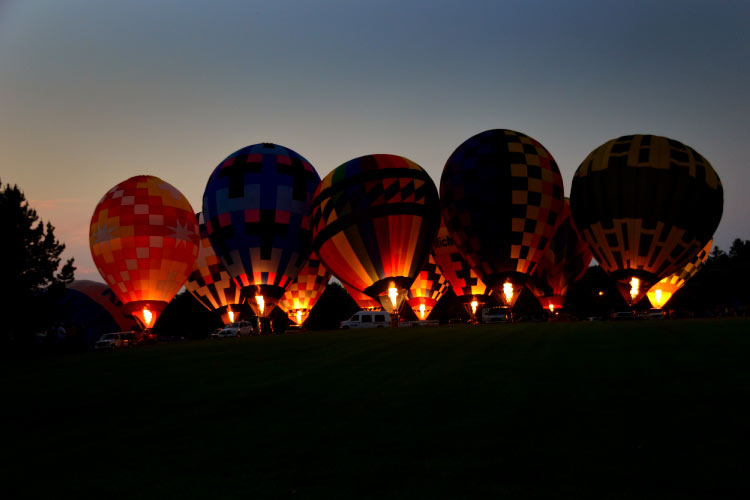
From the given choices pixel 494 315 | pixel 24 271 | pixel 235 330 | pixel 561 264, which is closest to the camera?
pixel 24 271

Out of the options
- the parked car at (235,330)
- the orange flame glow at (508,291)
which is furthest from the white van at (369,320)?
the parked car at (235,330)

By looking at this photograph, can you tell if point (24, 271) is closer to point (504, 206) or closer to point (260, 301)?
→ point (260, 301)

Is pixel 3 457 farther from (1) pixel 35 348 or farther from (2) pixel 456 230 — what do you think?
(2) pixel 456 230

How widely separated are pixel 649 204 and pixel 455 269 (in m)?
15.2

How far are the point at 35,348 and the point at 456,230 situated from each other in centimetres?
2287

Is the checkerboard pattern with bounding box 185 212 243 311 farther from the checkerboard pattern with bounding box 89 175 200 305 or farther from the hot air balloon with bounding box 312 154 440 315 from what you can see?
the hot air balloon with bounding box 312 154 440 315

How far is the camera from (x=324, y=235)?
38.5 m

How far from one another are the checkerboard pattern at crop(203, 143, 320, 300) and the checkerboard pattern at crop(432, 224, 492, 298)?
449 inches

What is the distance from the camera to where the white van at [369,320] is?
37.4m

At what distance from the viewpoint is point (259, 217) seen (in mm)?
40312

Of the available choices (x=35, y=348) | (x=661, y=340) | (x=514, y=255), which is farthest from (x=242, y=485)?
(x=514, y=255)

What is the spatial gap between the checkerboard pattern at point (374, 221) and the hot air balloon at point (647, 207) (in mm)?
10094

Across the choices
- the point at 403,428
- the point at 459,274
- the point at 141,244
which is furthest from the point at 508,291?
the point at 403,428

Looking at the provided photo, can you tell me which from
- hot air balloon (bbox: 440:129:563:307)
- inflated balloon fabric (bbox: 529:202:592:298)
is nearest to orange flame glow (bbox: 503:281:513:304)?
hot air balloon (bbox: 440:129:563:307)
